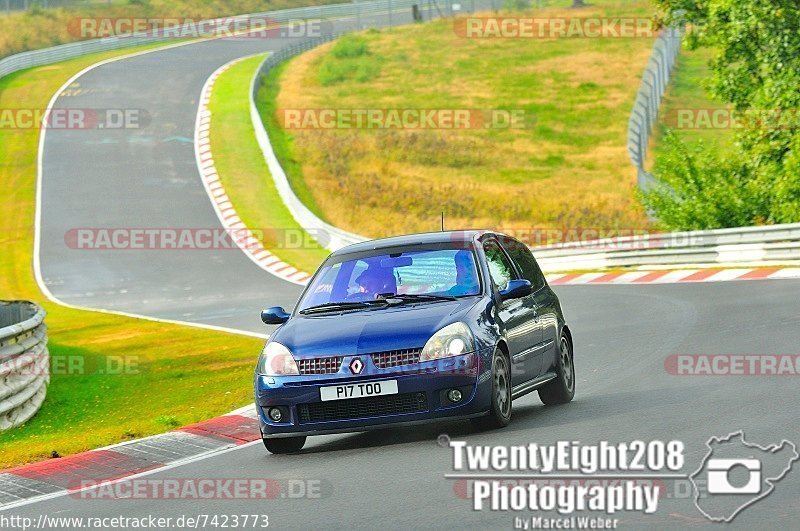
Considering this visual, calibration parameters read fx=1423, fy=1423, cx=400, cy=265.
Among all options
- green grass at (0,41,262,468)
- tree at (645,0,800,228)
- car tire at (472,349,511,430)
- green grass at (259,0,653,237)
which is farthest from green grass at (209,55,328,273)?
car tire at (472,349,511,430)

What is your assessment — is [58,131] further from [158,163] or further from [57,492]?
[57,492]

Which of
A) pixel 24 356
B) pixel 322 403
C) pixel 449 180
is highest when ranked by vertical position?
Result: pixel 322 403

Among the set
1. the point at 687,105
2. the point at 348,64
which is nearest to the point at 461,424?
the point at 687,105

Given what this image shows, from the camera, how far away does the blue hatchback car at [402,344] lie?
33.4 ft

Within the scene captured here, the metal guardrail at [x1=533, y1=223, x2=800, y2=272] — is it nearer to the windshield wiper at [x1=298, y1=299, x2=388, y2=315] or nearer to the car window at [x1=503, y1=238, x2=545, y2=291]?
the car window at [x1=503, y1=238, x2=545, y2=291]

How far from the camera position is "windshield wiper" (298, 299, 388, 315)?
11.0 m

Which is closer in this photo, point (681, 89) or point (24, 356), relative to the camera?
point (24, 356)

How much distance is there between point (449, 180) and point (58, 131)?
1540cm

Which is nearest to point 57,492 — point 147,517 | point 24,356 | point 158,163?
point 147,517

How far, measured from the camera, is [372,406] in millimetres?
10242

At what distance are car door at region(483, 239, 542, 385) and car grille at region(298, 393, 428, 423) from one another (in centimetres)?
117

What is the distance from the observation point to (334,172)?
50.2 metres

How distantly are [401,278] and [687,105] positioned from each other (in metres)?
51.4

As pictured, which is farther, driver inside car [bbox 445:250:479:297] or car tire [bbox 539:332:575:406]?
car tire [bbox 539:332:575:406]
